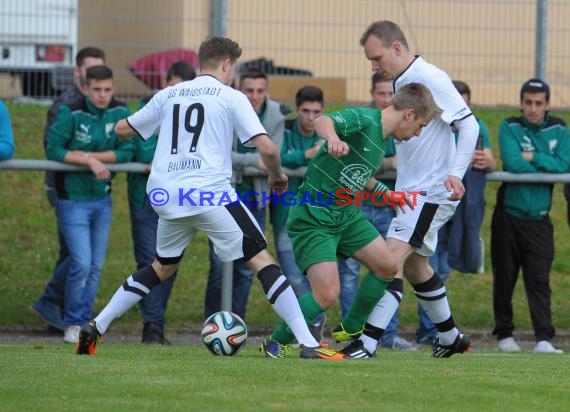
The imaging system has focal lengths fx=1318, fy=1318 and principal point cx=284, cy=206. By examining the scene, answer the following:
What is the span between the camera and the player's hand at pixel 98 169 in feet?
37.8

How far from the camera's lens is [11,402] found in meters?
6.66

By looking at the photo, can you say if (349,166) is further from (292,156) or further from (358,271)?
(358,271)

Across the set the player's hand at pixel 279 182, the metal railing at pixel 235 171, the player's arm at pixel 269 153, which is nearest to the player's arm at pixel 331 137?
the player's arm at pixel 269 153

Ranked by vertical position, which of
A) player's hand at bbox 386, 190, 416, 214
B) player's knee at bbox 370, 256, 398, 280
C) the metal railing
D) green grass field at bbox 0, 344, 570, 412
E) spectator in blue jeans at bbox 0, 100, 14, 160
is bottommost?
green grass field at bbox 0, 344, 570, 412

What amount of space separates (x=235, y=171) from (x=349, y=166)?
2.83 m

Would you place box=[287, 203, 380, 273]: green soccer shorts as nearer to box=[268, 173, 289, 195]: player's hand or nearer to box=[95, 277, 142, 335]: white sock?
box=[268, 173, 289, 195]: player's hand

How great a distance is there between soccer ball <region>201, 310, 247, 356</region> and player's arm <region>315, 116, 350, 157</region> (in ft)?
5.00

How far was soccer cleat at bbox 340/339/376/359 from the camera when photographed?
9.55m

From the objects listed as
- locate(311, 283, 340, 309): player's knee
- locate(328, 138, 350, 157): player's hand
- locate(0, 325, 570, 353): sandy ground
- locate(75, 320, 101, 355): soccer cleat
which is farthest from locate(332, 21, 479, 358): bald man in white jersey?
locate(0, 325, 570, 353): sandy ground

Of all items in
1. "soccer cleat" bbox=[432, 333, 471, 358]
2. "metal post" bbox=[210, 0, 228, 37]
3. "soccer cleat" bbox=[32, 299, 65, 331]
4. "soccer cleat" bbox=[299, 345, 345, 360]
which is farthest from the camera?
"metal post" bbox=[210, 0, 228, 37]

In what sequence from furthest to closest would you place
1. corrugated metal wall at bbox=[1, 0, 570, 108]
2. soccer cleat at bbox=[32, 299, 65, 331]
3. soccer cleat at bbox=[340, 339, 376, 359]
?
1. corrugated metal wall at bbox=[1, 0, 570, 108]
2. soccer cleat at bbox=[32, 299, 65, 331]
3. soccer cleat at bbox=[340, 339, 376, 359]

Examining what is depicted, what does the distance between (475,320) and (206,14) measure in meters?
4.55

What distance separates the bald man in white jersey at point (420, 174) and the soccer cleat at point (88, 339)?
176 centimetres

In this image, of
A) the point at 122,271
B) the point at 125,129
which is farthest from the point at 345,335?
the point at 122,271
